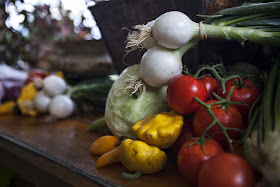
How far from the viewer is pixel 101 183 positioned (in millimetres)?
846

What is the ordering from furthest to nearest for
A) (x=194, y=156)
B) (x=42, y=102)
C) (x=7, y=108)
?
(x=7, y=108)
(x=42, y=102)
(x=194, y=156)

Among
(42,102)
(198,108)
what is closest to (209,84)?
(198,108)

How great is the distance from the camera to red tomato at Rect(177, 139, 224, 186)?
75 centimetres

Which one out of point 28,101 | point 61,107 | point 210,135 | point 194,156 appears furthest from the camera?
point 28,101

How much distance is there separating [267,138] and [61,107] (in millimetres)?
1589

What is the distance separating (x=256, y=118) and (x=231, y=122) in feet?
0.26

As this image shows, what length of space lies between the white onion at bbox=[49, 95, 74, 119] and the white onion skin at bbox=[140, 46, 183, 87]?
112 centimetres

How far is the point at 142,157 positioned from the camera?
857 millimetres

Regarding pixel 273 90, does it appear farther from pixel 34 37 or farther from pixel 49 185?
pixel 34 37

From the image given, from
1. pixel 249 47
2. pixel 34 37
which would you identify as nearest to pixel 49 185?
pixel 249 47

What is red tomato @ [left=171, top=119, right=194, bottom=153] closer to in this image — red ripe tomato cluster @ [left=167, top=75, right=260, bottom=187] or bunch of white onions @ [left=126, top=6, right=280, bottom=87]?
red ripe tomato cluster @ [left=167, top=75, right=260, bottom=187]

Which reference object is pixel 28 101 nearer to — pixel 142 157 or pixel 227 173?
pixel 142 157

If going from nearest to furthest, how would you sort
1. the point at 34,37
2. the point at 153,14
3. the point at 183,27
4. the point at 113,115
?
the point at 183,27
the point at 113,115
the point at 153,14
the point at 34,37

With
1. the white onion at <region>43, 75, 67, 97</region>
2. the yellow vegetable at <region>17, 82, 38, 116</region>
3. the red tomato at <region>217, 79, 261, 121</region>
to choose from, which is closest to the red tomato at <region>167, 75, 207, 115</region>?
the red tomato at <region>217, 79, 261, 121</region>
